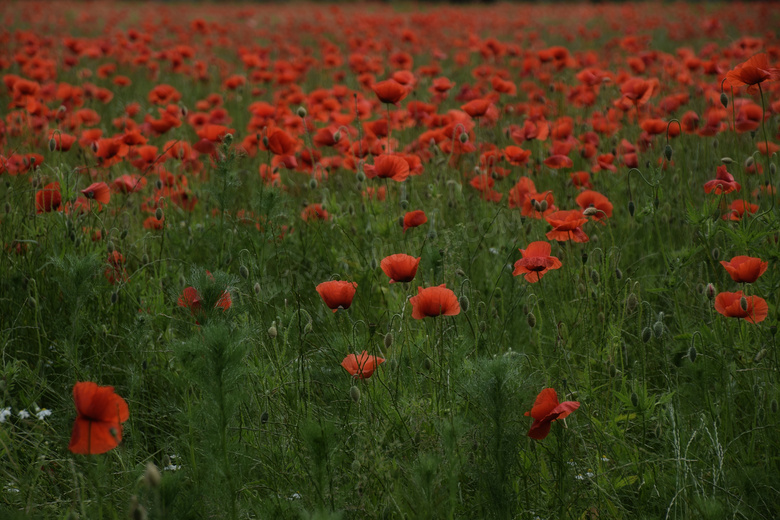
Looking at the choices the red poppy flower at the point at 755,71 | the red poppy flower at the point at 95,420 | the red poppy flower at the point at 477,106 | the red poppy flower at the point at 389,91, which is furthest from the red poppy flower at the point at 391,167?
the red poppy flower at the point at 95,420

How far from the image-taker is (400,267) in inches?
74.6

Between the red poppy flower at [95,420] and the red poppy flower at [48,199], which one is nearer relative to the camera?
the red poppy flower at [95,420]

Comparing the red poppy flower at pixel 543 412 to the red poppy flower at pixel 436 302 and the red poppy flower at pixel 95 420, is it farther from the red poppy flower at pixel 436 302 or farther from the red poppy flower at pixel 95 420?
the red poppy flower at pixel 95 420

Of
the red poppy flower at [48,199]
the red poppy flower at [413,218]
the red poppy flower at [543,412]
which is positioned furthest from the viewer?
the red poppy flower at [48,199]

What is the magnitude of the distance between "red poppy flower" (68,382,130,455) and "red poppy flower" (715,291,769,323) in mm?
1559

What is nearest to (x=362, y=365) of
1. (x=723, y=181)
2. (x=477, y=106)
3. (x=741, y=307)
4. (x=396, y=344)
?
(x=396, y=344)

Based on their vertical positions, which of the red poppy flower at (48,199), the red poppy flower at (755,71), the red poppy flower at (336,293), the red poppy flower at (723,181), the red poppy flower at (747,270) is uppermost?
the red poppy flower at (755,71)

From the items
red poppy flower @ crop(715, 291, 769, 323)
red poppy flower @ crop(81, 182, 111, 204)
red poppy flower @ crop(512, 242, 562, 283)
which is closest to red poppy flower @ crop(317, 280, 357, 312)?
red poppy flower @ crop(512, 242, 562, 283)

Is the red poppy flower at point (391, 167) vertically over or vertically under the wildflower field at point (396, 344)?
over

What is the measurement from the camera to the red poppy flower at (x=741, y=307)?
1840 millimetres

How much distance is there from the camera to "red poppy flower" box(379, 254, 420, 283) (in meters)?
1.89

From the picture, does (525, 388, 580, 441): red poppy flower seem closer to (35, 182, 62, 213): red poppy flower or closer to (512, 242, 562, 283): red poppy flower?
(512, 242, 562, 283): red poppy flower

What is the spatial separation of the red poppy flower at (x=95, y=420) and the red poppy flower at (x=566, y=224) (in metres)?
1.37

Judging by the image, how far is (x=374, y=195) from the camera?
3.34m
